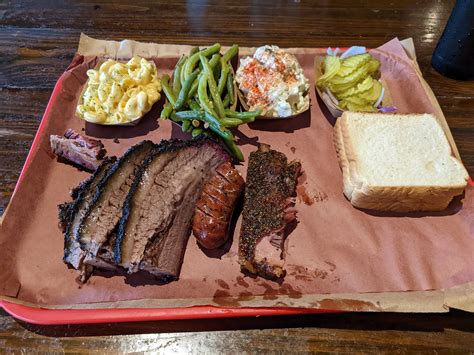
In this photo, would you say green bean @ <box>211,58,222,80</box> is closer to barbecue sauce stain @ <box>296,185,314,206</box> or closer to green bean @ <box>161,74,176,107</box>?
green bean @ <box>161,74,176,107</box>

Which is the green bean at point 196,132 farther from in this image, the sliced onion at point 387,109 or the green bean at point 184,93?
the sliced onion at point 387,109

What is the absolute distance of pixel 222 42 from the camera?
15.1ft

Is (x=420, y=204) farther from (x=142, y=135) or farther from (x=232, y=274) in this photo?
(x=142, y=135)

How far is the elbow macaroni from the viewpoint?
11.1ft

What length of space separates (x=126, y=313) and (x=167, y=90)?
215 cm

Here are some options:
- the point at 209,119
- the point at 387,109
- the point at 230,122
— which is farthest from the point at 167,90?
the point at 387,109

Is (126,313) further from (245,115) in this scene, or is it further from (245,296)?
(245,115)

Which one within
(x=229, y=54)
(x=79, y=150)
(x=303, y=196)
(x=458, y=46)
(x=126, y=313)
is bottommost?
(x=126, y=313)

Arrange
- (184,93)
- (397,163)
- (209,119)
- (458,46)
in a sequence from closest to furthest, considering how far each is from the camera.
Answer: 1. (397,163)
2. (209,119)
3. (184,93)
4. (458,46)

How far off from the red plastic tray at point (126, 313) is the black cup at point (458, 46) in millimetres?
3236

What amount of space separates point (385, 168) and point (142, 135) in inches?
91.6

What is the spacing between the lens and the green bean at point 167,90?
3.51 metres

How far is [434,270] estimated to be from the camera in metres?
2.70

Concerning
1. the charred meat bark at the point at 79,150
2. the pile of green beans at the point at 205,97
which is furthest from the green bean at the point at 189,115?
the charred meat bark at the point at 79,150
